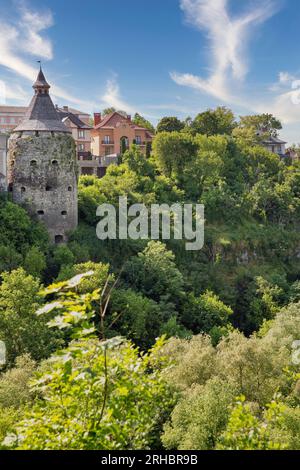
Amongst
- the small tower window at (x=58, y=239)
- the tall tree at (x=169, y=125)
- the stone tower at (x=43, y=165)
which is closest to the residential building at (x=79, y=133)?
the tall tree at (x=169, y=125)

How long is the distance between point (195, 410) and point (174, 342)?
708 cm

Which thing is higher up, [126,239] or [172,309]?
[126,239]

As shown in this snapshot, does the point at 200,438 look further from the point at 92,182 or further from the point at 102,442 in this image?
the point at 92,182

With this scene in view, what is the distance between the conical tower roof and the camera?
3903 cm

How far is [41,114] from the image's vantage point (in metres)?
39.5

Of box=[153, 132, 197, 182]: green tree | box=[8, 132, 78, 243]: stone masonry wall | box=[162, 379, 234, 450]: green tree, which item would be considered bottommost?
box=[162, 379, 234, 450]: green tree

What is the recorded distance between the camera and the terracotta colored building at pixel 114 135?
65.2 m

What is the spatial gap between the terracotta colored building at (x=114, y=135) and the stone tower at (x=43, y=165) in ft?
83.4

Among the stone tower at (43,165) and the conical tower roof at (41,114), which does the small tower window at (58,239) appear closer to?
the stone tower at (43,165)

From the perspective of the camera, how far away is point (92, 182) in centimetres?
5003

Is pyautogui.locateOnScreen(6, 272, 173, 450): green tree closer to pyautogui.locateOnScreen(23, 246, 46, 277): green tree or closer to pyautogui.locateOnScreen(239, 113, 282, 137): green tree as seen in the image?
pyautogui.locateOnScreen(23, 246, 46, 277): green tree

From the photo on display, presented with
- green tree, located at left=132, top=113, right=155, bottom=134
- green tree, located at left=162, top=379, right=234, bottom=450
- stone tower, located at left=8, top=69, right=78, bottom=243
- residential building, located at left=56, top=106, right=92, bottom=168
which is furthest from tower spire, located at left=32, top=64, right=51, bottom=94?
green tree, located at left=132, top=113, right=155, bottom=134

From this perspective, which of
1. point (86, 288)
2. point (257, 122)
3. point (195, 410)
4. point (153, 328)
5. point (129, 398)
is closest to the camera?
point (129, 398)

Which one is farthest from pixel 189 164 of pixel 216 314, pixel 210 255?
pixel 216 314
